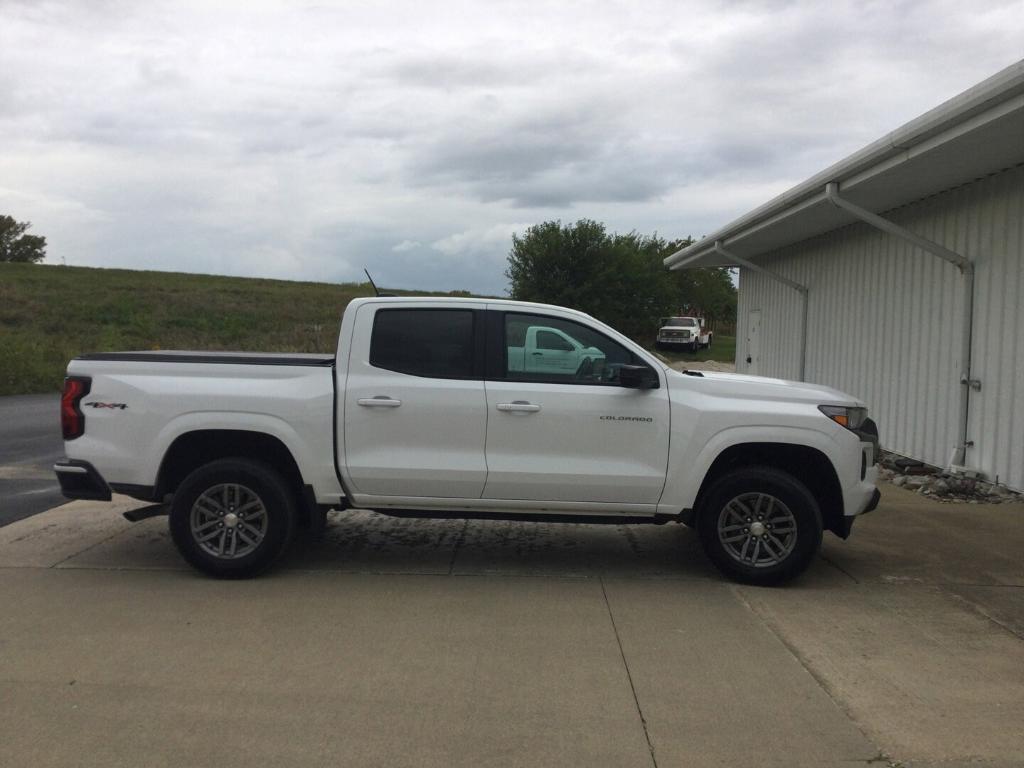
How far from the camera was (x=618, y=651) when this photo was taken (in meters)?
5.09

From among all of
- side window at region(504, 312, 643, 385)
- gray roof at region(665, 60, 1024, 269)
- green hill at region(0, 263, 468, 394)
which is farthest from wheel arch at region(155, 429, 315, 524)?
green hill at region(0, 263, 468, 394)

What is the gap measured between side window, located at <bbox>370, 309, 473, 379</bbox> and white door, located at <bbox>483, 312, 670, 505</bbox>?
0.34 m

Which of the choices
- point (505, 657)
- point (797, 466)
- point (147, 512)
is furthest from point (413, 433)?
point (797, 466)

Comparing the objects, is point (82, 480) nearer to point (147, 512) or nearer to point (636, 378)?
point (147, 512)

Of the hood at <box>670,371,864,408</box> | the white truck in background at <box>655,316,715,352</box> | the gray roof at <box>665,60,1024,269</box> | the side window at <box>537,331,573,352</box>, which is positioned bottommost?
the hood at <box>670,371,864,408</box>

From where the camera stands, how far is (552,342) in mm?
6438

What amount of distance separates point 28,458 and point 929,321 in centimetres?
1110

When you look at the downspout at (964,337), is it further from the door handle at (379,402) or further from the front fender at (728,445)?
the door handle at (379,402)

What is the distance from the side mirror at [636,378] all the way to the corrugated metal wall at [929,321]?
496 cm

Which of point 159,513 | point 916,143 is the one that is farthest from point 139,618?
point 916,143

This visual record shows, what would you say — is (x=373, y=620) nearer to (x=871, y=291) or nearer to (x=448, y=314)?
(x=448, y=314)

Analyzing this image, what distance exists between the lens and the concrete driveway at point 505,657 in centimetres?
396

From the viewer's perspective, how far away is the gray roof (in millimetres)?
7188

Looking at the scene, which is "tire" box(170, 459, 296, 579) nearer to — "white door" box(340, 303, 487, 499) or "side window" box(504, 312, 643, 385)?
"white door" box(340, 303, 487, 499)
